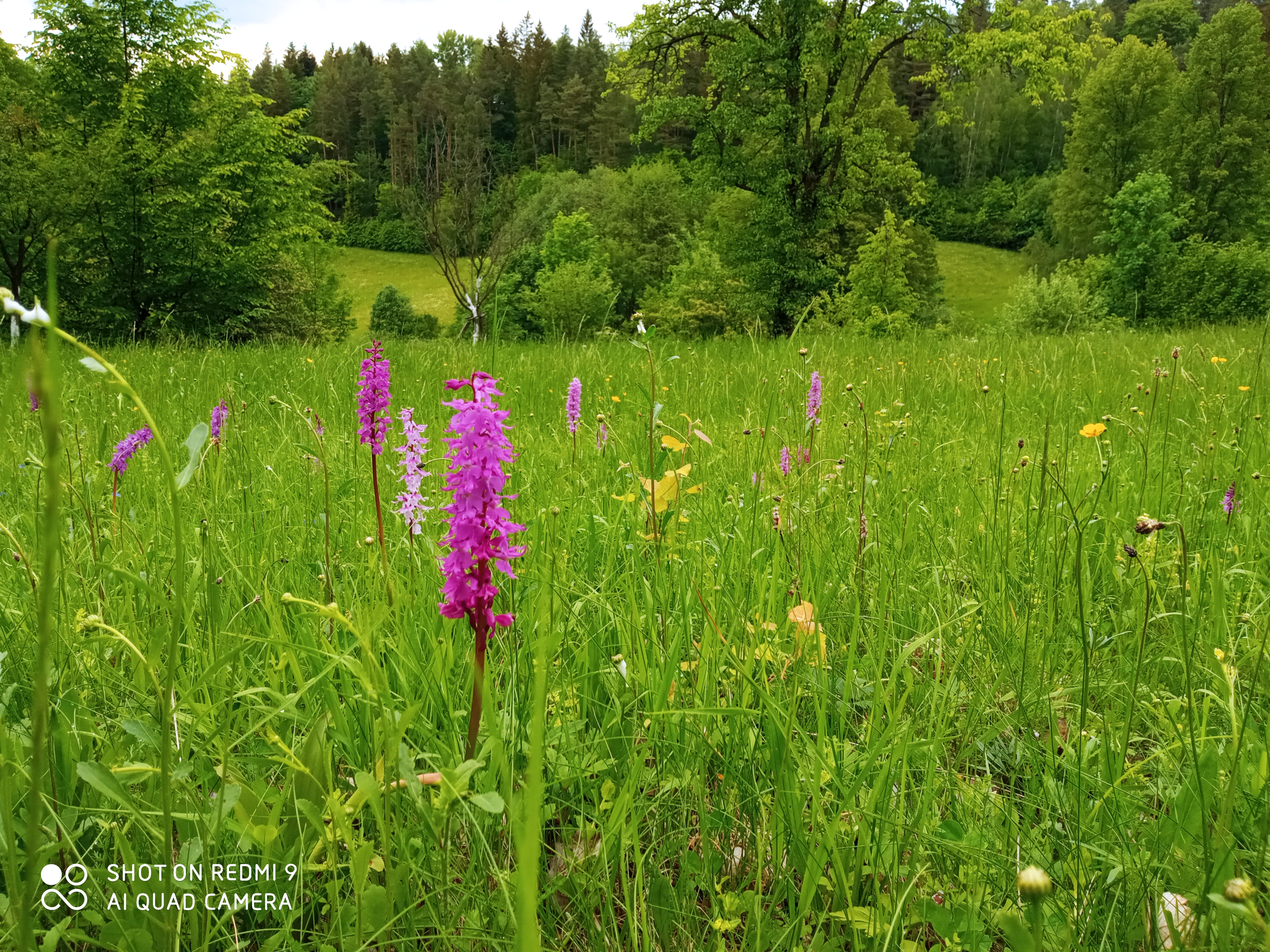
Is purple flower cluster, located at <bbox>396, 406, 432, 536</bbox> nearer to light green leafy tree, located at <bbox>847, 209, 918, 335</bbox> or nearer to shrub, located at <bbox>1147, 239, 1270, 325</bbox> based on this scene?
light green leafy tree, located at <bbox>847, 209, 918, 335</bbox>

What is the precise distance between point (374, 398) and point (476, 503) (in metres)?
0.82

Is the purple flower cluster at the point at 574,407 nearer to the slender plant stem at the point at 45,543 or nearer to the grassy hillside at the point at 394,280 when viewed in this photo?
the slender plant stem at the point at 45,543

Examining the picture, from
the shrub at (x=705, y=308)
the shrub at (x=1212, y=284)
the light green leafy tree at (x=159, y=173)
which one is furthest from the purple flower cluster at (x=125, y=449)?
the shrub at (x=1212, y=284)

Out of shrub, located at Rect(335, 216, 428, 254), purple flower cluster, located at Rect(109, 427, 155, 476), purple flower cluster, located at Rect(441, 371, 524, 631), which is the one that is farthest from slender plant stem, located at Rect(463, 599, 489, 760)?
shrub, located at Rect(335, 216, 428, 254)

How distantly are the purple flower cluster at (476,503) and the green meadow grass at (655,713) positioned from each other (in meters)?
0.14

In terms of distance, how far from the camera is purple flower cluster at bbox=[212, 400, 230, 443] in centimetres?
234

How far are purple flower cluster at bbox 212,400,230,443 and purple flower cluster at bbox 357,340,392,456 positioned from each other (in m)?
0.85

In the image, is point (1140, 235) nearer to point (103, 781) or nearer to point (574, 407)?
point (574, 407)

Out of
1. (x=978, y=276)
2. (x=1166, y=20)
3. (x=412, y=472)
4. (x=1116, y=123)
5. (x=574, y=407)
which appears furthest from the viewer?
(x=1166, y=20)

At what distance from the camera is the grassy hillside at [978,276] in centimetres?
4703

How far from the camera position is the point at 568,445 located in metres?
3.43

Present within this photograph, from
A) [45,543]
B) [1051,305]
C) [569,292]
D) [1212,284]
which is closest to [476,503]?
Answer: [45,543]

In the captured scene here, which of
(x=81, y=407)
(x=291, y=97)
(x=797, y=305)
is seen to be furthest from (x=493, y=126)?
(x=81, y=407)

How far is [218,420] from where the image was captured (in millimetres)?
2404
